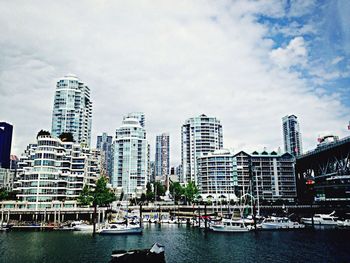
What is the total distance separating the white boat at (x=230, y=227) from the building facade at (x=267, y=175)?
7759cm

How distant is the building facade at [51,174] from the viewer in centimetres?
12575

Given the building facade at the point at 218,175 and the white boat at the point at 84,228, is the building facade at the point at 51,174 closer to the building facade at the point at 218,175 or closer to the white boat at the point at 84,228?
the white boat at the point at 84,228

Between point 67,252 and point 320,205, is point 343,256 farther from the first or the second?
point 320,205

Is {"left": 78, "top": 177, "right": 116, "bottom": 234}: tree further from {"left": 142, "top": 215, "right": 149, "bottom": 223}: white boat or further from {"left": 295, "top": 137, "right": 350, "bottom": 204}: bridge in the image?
{"left": 295, "top": 137, "right": 350, "bottom": 204}: bridge

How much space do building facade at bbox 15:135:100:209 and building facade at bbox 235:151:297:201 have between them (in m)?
91.0

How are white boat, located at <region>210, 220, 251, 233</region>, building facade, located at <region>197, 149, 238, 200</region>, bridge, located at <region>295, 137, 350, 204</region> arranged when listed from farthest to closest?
building facade, located at <region>197, 149, 238, 200</region> → bridge, located at <region>295, 137, 350, 204</region> → white boat, located at <region>210, 220, 251, 233</region>

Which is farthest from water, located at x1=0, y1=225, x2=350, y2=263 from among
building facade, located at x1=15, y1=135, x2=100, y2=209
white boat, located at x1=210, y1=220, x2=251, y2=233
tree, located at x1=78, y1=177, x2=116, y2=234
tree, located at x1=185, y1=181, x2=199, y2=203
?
tree, located at x1=185, y1=181, x2=199, y2=203

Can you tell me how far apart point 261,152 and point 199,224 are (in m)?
87.1

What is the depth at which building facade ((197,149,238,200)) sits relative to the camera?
598 ft

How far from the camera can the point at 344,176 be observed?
150 metres

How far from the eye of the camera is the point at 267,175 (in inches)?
7274

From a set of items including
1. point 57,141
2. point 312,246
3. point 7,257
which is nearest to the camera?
point 7,257

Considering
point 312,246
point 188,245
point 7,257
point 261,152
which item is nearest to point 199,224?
point 188,245

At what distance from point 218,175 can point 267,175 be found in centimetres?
2880
